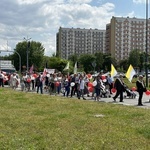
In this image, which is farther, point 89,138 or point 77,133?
point 77,133

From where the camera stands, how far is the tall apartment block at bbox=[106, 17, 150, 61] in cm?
16150

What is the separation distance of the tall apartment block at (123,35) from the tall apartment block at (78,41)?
19439 millimetres

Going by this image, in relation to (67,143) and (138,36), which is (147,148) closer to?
(67,143)

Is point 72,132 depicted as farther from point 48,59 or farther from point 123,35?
point 123,35

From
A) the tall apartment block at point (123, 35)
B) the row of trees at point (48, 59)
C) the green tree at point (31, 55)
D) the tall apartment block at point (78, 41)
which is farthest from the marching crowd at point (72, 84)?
the tall apartment block at point (78, 41)

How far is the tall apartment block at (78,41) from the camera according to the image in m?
184

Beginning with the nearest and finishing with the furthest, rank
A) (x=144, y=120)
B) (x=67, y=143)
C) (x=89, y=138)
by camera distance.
A: (x=67, y=143) < (x=89, y=138) < (x=144, y=120)

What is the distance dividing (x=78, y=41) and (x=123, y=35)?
31019 mm

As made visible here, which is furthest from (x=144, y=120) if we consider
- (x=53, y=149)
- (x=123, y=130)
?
(x=53, y=149)

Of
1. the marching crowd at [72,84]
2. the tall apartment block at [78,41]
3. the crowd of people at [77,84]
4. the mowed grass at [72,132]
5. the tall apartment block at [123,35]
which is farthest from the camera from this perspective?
the tall apartment block at [78,41]

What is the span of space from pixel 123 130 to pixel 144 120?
2.16 m

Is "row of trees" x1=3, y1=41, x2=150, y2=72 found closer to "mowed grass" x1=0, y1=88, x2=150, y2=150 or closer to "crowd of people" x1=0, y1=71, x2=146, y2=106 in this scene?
"crowd of people" x1=0, y1=71, x2=146, y2=106

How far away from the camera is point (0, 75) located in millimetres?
32844

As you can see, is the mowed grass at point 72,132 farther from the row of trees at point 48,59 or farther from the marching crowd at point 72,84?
the row of trees at point 48,59
